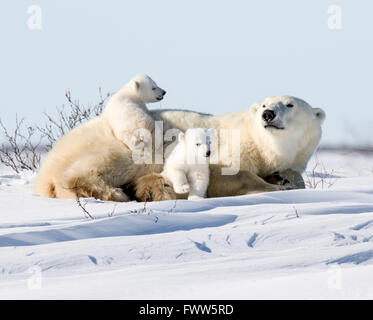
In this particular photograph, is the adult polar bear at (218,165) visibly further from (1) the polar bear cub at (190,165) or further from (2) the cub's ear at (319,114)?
(1) the polar bear cub at (190,165)

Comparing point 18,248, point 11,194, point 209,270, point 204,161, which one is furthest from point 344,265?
point 11,194

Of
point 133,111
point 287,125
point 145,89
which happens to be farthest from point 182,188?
point 145,89

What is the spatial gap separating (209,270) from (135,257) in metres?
0.56

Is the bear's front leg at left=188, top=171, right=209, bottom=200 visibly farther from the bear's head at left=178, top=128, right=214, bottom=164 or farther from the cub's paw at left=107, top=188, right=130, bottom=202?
the cub's paw at left=107, top=188, right=130, bottom=202

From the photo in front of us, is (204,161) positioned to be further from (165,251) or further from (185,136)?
(165,251)

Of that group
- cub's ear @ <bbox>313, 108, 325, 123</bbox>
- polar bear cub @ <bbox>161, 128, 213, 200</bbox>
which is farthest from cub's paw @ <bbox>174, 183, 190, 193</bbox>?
cub's ear @ <bbox>313, 108, 325, 123</bbox>

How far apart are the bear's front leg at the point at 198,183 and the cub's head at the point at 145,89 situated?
105cm

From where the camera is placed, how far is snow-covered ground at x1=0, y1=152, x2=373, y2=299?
10.5ft

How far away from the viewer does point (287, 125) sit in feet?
20.7

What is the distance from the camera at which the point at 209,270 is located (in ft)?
11.6

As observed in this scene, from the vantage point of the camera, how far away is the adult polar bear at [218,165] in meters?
6.26

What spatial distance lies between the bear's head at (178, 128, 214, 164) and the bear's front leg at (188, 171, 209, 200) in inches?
4.8

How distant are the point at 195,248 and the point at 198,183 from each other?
1895mm

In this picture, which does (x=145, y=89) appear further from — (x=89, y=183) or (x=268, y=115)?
(x=268, y=115)
